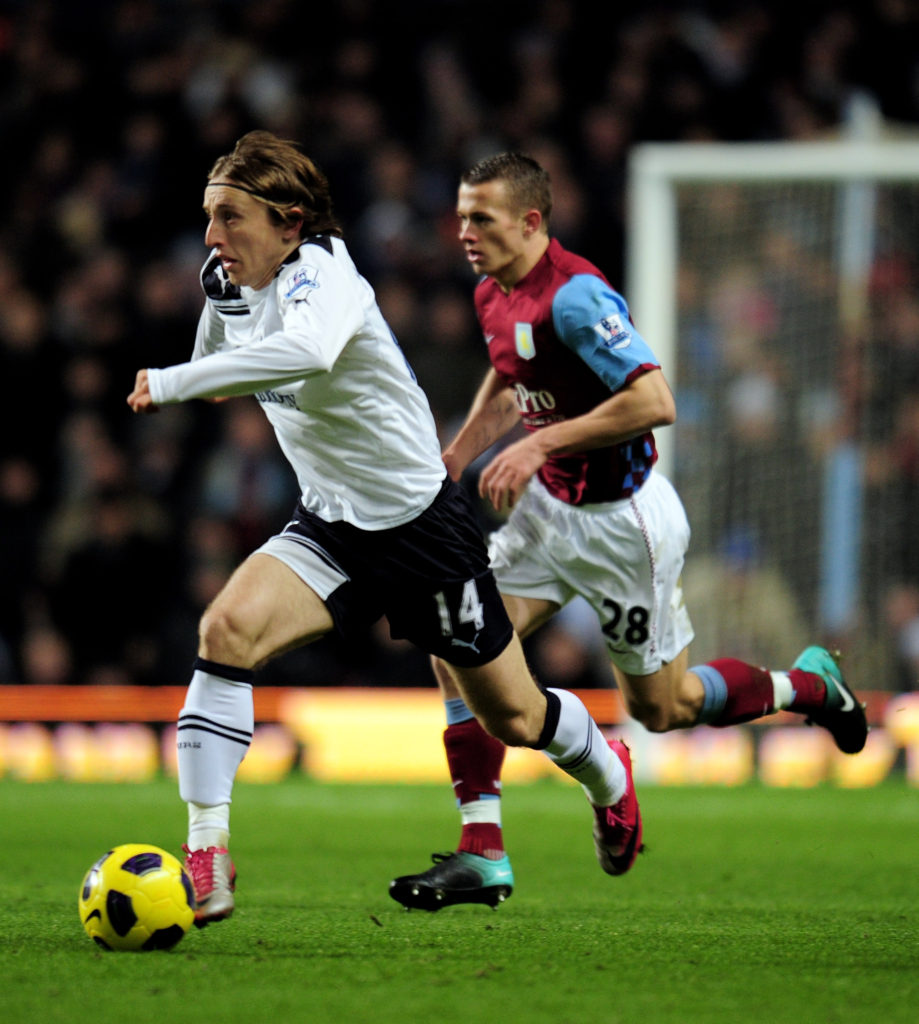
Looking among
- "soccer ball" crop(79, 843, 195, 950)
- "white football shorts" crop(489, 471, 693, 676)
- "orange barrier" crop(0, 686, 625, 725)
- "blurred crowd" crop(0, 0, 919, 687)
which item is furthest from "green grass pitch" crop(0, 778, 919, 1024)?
"blurred crowd" crop(0, 0, 919, 687)

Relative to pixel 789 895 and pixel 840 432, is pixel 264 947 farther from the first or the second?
pixel 840 432

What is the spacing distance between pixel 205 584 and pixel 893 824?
494cm

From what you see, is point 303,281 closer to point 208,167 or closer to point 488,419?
point 488,419

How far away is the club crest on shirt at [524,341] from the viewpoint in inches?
191

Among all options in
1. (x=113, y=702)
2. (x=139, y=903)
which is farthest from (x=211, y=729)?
(x=113, y=702)

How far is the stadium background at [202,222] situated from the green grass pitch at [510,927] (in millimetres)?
2292

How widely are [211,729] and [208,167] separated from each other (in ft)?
29.5

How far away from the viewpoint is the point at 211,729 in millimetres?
3977

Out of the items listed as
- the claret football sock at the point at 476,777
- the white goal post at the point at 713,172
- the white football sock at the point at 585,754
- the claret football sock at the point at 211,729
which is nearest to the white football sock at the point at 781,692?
the white football sock at the point at 585,754

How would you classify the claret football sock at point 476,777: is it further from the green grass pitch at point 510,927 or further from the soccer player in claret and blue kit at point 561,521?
the green grass pitch at point 510,927

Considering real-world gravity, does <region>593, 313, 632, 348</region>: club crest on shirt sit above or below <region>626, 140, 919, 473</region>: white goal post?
below

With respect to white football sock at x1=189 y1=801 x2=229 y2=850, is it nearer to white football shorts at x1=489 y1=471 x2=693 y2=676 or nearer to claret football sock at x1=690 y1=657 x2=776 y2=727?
white football shorts at x1=489 y1=471 x2=693 y2=676

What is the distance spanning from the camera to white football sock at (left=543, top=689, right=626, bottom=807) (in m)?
4.59

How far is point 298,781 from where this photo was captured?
9750 millimetres
